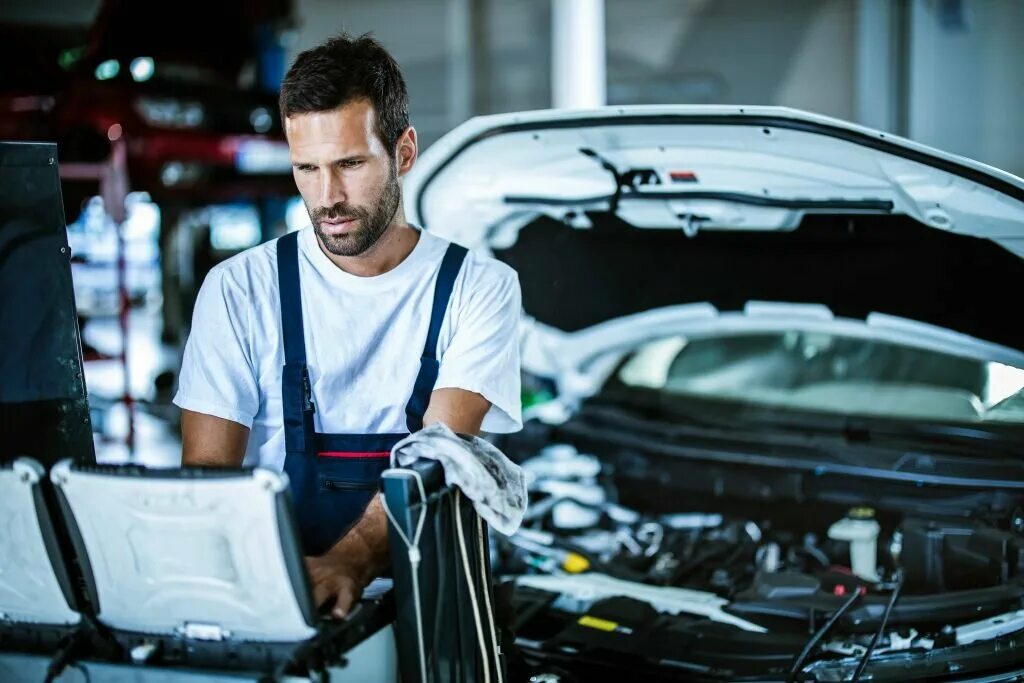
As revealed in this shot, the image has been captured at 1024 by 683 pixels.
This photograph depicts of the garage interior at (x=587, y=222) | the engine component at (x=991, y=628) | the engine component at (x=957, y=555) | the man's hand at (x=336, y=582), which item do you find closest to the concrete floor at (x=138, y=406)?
the garage interior at (x=587, y=222)

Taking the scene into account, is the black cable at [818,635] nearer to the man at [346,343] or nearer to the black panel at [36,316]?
the man at [346,343]

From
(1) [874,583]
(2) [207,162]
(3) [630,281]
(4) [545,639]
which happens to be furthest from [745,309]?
(2) [207,162]

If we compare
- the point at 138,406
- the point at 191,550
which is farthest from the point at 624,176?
the point at 138,406

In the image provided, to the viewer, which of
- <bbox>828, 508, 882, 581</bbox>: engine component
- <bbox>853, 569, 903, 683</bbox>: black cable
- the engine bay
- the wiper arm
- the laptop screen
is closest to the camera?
the laptop screen

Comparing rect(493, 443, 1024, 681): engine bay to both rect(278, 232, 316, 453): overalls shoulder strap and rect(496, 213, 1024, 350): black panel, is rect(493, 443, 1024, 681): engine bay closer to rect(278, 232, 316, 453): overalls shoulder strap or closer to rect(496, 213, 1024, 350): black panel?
rect(496, 213, 1024, 350): black panel

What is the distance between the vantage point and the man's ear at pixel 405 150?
2069 mm

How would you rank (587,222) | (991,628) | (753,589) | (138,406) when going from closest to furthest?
(991,628)
(753,589)
(587,222)
(138,406)

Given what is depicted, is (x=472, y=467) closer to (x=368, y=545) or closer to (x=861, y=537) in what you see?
(x=368, y=545)

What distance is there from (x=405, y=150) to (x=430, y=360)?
1.37 feet

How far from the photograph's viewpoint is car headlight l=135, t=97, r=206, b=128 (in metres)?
7.50

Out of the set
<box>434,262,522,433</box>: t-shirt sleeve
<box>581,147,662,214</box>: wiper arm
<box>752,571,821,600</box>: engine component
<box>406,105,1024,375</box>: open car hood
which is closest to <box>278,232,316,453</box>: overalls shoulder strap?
<box>434,262,522,433</box>: t-shirt sleeve

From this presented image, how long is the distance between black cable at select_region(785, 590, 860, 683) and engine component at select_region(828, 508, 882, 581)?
0.93 feet

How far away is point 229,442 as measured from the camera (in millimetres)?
2018

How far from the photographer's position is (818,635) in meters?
2.62
